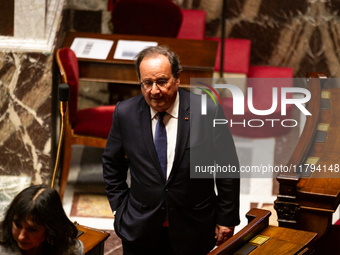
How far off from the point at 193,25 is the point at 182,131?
146 inches

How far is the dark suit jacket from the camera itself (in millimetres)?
2232

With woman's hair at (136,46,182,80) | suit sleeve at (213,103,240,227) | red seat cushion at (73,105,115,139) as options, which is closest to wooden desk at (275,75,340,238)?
suit sleeve at (213,103,240,227)

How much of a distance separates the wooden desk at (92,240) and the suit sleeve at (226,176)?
0.58 metres

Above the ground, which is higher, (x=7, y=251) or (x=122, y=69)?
(x=122, y=69)

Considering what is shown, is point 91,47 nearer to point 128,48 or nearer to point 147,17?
point 128,48

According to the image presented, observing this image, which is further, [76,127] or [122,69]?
[122,69]

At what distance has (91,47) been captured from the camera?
432cm

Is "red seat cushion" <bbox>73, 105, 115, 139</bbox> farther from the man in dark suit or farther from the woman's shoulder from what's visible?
the woman's shoulder

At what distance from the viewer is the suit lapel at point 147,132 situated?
2.22 meters

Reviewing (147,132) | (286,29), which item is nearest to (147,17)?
(286,29)

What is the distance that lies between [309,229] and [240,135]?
3269mm

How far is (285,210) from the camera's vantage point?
6.93 ft

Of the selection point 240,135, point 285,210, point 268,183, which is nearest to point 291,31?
point 240,135

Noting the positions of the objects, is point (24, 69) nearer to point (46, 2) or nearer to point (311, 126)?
point (46, 2)
